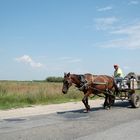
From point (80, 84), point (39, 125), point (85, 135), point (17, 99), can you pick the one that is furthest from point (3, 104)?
point (85, 135)

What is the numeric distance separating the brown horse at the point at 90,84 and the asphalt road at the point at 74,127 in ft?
5.85

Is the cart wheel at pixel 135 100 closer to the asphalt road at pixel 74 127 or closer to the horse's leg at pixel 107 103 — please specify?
the horse's leg at pixel 107 103

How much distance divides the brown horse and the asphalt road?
5.85 feet

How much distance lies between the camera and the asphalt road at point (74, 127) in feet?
36.0

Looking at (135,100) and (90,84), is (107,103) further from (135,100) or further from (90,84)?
(90,84)

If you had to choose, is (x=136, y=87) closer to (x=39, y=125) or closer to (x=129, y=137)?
(x=39, y=125)

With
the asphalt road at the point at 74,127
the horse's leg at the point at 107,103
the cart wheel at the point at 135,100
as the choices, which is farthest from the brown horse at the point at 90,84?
the asphalt road at the point at 74,127

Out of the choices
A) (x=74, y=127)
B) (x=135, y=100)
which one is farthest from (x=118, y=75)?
(x=74, y=127)

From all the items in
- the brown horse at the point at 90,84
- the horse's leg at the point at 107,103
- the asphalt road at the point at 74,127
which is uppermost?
the brown horse at the point at 90,84

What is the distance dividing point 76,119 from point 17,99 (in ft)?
32.4

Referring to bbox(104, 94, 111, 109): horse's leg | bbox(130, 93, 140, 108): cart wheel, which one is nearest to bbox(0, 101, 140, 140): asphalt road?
bbox(104, 94, 111, 109): horse's leg

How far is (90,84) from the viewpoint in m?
18.4

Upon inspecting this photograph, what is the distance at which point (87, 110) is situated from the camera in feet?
58.2

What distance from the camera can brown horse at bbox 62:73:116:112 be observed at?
17.7 m
